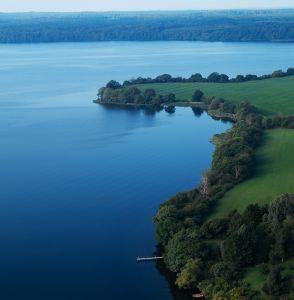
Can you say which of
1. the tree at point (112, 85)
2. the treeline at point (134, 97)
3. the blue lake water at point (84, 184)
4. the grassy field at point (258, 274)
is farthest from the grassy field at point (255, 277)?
the tree at point (112, 85)

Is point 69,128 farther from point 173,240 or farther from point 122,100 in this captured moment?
point 173,240

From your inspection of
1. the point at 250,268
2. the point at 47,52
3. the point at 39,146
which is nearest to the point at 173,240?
the point at 250,268

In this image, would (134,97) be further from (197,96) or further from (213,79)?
(213,79)

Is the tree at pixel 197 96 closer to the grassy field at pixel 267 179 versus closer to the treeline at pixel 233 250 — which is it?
the grassy field at pixel 267 179

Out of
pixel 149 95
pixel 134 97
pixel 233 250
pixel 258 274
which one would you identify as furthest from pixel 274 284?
pixel 134 97

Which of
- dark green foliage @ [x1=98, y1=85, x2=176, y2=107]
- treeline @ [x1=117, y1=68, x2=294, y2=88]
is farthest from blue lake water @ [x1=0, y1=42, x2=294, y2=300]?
treeline @ [x1=117, y1=68, x2=294, y2=88]

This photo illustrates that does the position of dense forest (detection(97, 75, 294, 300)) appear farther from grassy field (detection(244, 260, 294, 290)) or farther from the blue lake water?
the blue lake water
